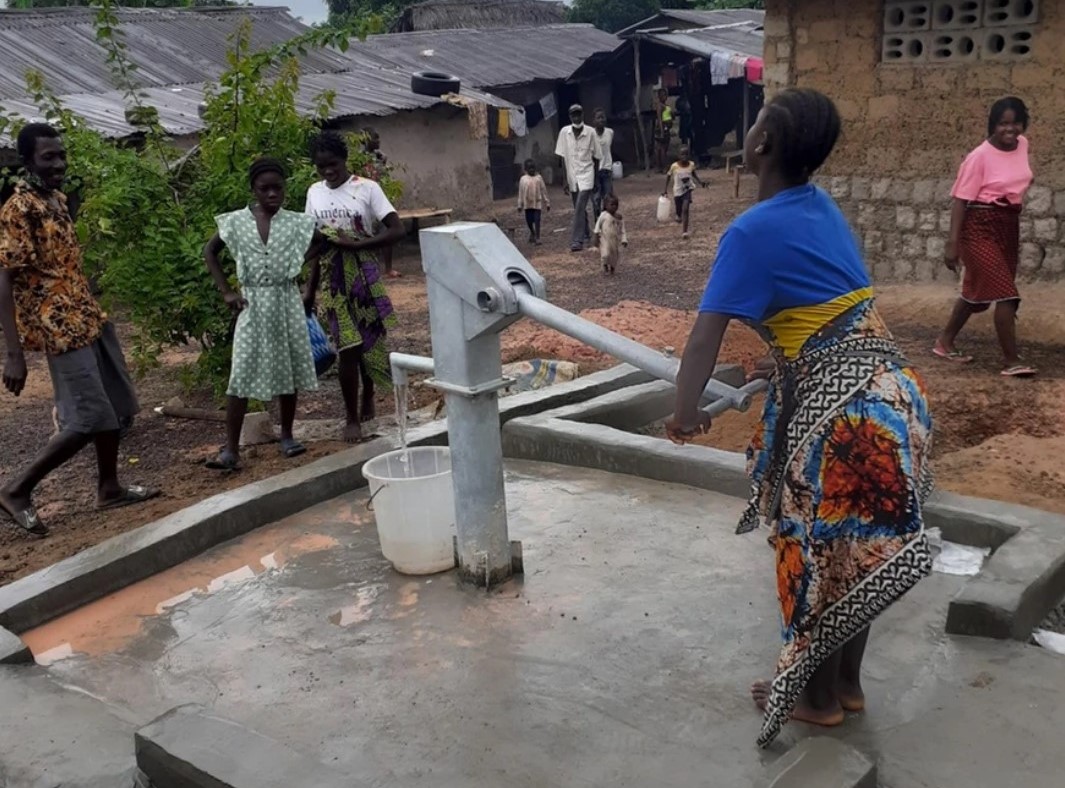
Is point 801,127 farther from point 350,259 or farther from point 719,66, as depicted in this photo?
point 719,66

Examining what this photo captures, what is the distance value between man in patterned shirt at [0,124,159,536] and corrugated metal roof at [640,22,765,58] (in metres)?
18.0

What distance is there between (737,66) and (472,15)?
10110 mm

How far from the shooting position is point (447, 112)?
49.1 feet

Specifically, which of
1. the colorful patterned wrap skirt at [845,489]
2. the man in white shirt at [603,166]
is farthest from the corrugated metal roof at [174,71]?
the colorful patterned wrap skirt at [845,489]

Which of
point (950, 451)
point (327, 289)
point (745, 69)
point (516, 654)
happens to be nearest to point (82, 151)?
point (327, 289)

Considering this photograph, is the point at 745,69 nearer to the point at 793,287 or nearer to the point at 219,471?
the point at 219,471

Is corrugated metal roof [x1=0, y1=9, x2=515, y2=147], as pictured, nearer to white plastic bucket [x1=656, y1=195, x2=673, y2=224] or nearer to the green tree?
white plastic bucket [x1=656, y1=195, x2=673, y2=224]

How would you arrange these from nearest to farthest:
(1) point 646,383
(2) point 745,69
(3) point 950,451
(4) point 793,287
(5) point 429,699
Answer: (4) point 793,287
(5) point 429,699
(3) point 950,451
(1) point 646,383
(2) point 745,69

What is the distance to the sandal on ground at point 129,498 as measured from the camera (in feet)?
15.9

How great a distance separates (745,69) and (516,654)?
18705 millimetres

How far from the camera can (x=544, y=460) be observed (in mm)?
4719

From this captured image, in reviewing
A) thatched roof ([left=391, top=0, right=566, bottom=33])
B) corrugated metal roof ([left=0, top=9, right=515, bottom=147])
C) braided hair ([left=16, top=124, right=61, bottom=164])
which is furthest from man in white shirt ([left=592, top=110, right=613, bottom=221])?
thatched roof ([left=391, top=0, right=566, bottom=33])

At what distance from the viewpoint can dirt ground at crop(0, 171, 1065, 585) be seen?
450cm

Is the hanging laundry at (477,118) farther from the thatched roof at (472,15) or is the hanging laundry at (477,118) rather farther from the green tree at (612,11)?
the green tree at (612,11)
